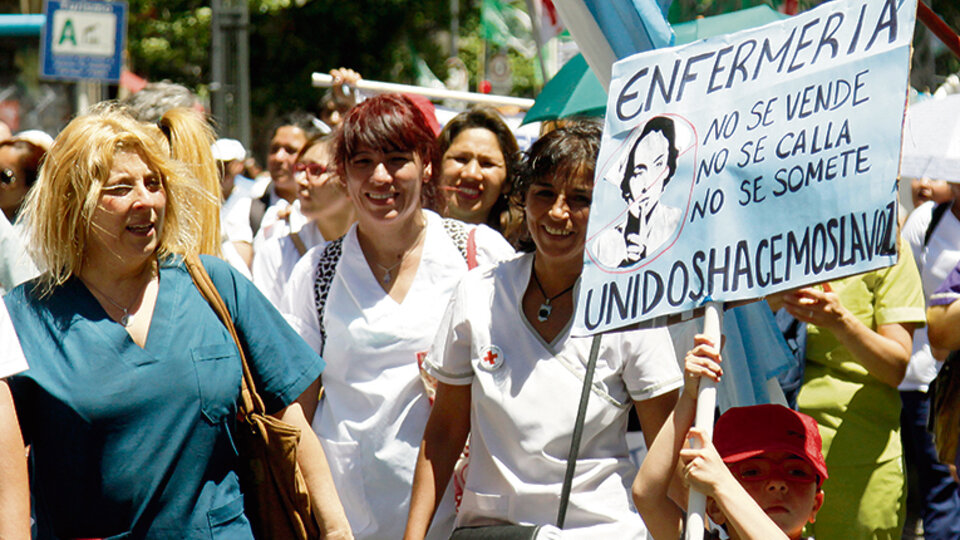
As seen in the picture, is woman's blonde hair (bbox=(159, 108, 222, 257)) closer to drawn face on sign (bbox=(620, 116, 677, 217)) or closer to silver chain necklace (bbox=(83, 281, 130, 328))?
silver chain necklace (bbox=(83, 281, 130, 328))

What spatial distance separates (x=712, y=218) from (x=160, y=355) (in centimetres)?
134

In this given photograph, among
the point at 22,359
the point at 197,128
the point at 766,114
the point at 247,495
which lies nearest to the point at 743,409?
the point at 766,114

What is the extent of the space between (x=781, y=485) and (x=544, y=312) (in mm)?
783

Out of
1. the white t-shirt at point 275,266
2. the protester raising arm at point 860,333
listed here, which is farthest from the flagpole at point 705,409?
the white t-shirt at point 275,266

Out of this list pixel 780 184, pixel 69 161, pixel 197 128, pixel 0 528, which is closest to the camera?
pixel 780 184

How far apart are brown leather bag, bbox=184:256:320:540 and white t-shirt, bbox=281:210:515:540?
665 mm

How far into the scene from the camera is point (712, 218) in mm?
2777

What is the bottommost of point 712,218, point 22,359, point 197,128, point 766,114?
point 22,359

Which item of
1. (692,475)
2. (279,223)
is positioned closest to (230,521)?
(692,475)

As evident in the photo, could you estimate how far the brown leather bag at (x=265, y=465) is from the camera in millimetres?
3266

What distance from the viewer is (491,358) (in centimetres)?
337

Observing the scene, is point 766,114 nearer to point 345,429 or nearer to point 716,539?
point 716,539

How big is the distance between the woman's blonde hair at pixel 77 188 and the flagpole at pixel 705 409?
1.39m

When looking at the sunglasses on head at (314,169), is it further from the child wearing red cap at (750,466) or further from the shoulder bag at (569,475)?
the child wearing red cap at (750,466)
